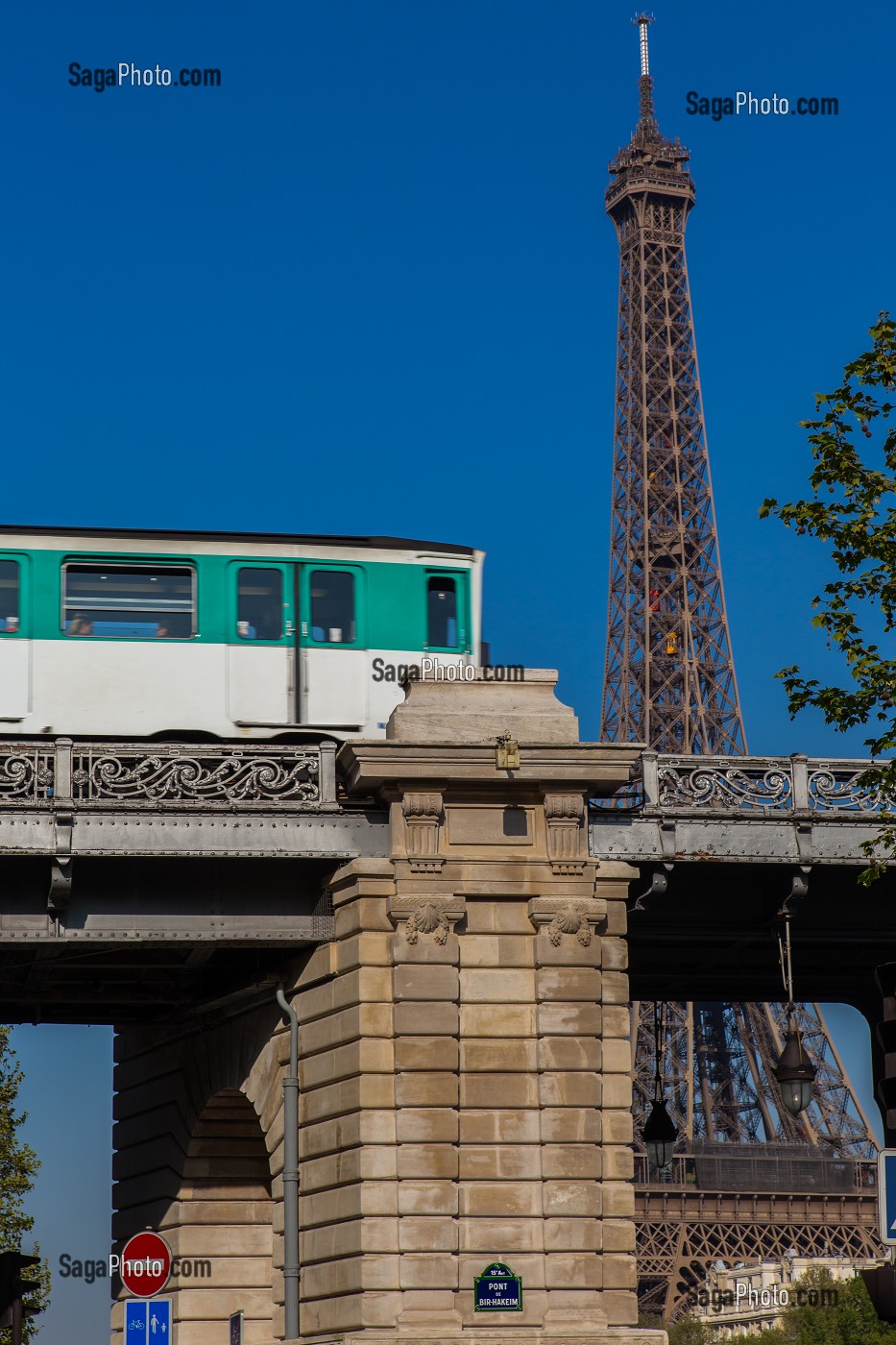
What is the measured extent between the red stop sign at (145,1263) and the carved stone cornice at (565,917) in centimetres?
726

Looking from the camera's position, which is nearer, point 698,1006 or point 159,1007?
point 159,1007

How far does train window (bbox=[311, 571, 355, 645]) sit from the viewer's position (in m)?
32.9

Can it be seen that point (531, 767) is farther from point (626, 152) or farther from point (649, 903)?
point (626, 152)

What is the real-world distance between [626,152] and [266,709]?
111m

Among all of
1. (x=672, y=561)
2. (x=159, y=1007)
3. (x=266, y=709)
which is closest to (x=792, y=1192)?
(x=672, y=561)

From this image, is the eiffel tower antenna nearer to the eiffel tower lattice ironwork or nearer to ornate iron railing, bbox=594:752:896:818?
the eiffel tower lattice ironwork

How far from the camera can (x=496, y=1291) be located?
28312mm

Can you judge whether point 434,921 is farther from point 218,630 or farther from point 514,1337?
point 218,630

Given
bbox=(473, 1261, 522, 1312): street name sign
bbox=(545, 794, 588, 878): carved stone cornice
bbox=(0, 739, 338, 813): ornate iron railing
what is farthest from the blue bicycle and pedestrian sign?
bbox=(545, 794, 588, 878): carved stone cornice

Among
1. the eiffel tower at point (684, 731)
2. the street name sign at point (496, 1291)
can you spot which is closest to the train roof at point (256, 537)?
the street name sign at point (496, 1291)

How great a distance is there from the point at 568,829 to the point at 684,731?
97230 millimetres

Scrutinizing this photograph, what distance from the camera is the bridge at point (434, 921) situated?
28484 mm

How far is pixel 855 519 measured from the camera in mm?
26422

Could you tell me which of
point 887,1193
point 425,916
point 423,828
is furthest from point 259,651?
point 887,1193
